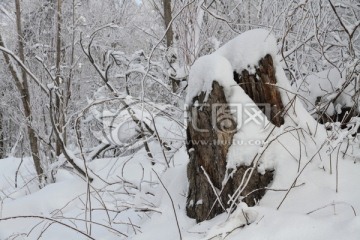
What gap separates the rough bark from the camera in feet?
7.20

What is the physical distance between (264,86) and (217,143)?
45cm

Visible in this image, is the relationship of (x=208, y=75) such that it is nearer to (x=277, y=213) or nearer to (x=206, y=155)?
(x=206, y=155)

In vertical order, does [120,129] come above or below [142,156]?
above

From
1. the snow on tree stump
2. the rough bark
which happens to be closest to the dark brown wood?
the snow on tree stump

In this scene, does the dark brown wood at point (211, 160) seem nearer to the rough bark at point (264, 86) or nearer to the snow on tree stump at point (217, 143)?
the snow on tree stump at point (217, 143)

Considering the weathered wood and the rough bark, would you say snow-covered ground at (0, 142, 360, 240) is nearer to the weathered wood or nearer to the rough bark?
the weathered wood

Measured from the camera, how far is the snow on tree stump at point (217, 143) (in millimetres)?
2082

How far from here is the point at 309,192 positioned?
6.05 feet

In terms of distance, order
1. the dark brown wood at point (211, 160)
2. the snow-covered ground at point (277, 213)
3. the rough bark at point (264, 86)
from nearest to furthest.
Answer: the snow-covered ground at point (277, 213) < the dark brown wood at point (211, 160) < the rough bark at point (264, 86)

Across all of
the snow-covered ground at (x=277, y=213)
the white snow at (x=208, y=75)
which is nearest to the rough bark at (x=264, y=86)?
the white snow at (x=208, y=75)

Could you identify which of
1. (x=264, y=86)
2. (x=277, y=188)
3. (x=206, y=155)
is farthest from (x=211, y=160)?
(x=264, y=86)

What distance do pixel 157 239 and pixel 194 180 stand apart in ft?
1.36

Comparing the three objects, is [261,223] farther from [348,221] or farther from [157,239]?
[157,239]

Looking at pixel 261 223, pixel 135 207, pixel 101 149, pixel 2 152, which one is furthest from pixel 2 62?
pixel 261 223
